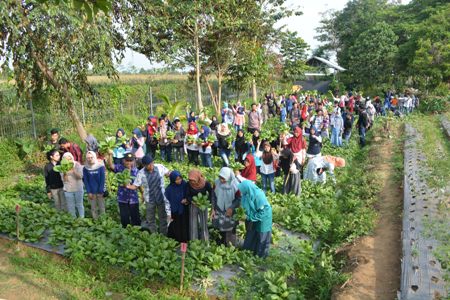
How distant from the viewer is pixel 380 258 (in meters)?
6.74

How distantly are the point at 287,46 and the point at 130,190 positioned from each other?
32895 mm

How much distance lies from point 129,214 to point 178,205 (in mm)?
1236

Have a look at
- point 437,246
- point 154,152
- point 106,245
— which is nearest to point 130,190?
point 106,245

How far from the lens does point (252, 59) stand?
23188 millimetres

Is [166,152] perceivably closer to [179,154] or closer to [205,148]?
[179,154]

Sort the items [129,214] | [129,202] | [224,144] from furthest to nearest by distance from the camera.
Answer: [224,144]
[129,214]
[129,202]

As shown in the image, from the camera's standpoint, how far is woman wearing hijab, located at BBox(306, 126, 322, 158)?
11141 mm

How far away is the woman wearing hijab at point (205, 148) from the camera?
468 inches

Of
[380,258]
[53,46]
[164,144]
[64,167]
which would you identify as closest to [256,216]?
[380,258]

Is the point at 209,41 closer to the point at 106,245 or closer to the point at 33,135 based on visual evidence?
the point at 33,135

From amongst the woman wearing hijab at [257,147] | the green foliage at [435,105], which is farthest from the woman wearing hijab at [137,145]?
the green foliage at [435,105]

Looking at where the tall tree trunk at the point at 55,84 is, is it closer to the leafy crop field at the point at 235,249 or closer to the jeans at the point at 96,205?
the leafy crop field at the point at 235,249

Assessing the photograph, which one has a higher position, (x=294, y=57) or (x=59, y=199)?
(x=294, y=57)

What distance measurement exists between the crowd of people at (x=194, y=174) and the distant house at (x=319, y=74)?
2352 cm
